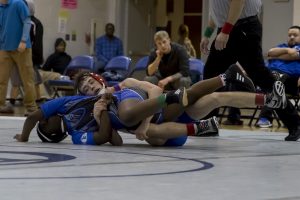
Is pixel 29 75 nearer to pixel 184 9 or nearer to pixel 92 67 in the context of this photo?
pixel 92 67

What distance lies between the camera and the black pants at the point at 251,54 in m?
6.16

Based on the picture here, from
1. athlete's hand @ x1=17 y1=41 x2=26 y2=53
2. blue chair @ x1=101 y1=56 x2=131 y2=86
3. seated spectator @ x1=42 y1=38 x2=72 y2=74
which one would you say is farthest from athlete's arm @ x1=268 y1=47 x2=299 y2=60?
seated spectator @ x1=42 y1=38 x2=72 y2=74

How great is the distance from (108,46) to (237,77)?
944 centimetres

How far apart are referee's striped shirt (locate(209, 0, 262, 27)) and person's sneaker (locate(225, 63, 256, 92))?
26.5 inches

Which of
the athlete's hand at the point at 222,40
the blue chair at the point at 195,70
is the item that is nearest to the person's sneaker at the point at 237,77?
the athlete's hand at the point at 222,40

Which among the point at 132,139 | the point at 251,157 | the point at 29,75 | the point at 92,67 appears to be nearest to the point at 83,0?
the point at 92,67

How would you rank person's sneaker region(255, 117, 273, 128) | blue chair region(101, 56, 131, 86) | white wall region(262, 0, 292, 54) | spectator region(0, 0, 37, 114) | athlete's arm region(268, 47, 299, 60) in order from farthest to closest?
1. white wall region(262, 0, 292, 54)
2. blue chair region(101, 56, 131, 86)
3. spectator region(0, 0, 37, 114)
4. athlete's arm region(268, 47, 299, 60)
5. person's sneaker region(255, 117, 273, 128)

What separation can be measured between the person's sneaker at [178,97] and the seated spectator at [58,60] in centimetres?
914

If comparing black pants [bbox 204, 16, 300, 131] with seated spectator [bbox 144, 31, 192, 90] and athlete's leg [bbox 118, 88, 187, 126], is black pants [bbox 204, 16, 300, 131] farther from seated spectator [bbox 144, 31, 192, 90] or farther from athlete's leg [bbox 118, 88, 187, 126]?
seated spectator [bbox 144, 31, 192, 90]

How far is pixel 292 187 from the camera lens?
11.1 feet

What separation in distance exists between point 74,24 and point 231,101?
397 inches

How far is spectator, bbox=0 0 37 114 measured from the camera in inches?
395

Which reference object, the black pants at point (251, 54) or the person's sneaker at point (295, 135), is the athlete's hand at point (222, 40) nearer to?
the black pants at point (251, 54)

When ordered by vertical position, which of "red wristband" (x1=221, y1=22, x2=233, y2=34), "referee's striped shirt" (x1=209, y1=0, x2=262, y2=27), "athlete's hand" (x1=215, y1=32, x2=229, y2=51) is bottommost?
"athlete's hand" (x1=215, y1=32, x2=229, y2=51)
